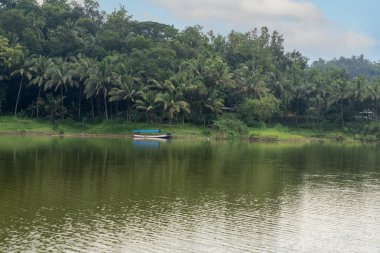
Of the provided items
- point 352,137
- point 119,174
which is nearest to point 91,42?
point 352,137

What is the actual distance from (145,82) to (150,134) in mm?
11550

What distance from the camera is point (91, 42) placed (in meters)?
90.6

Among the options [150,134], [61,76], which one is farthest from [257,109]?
[61,76]

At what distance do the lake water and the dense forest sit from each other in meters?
33.8

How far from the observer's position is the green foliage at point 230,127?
7600cm

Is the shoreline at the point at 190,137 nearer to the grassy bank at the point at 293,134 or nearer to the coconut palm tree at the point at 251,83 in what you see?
the grassy bank at the point at 293,134

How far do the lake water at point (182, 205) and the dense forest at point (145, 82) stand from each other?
33.8 meters

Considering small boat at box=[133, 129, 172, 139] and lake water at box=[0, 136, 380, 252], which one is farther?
small boat at box=[133, 129, 172, 139]

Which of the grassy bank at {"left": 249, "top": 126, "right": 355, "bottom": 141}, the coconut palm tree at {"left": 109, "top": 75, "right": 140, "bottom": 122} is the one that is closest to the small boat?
the coconut palm tree at {"left": 109, "top": 75, "right": 140, "bottom": 122}

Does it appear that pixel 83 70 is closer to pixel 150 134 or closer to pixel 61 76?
pixel 61 76

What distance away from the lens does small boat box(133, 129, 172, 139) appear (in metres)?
70.5

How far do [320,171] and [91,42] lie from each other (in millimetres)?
61606

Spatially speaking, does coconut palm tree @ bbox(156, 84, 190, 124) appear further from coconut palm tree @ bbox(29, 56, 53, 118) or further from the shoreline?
coconut palm tree @ bbox(29, 56, 53, 118)

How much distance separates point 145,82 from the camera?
3137 inches
